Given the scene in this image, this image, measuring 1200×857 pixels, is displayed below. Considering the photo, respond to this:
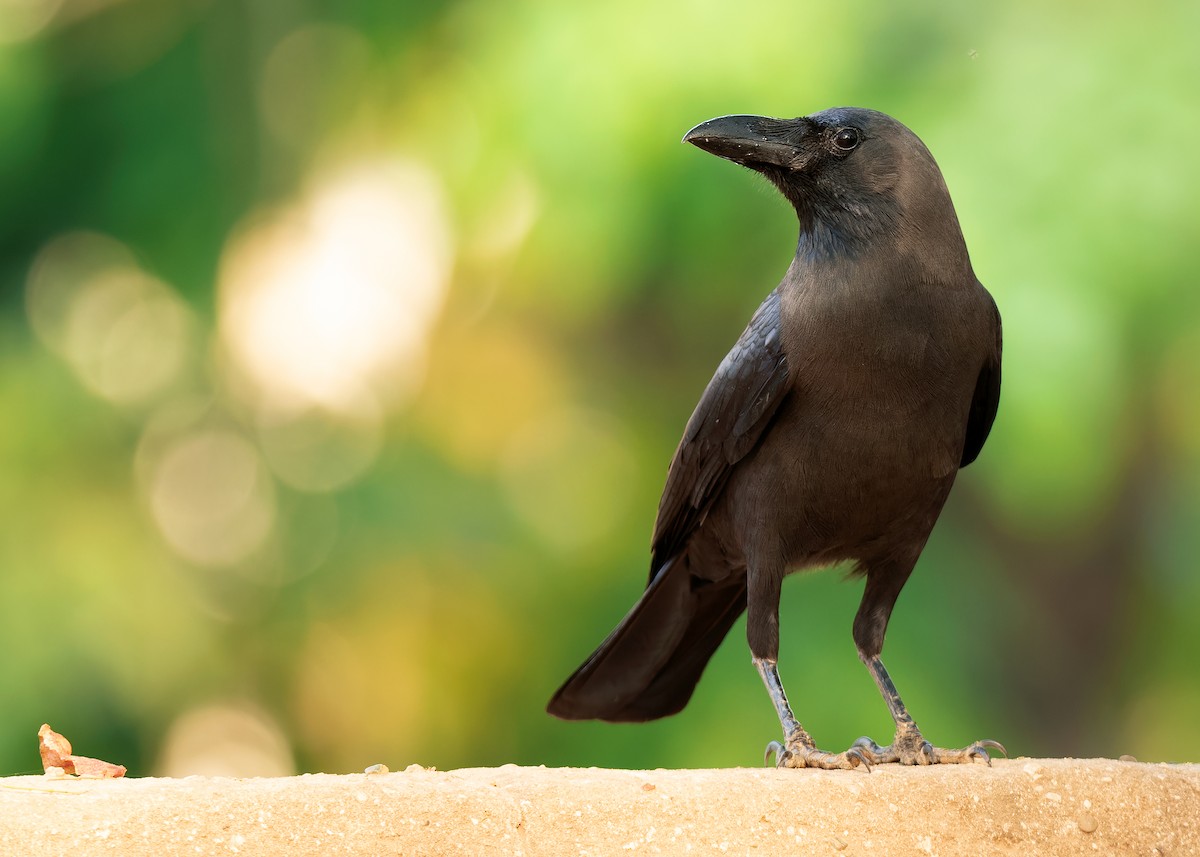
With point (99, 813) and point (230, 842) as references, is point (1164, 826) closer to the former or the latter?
point (230, 842)

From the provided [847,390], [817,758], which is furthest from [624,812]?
[847,390]

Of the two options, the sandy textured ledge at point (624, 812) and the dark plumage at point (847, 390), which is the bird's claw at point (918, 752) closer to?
the dark plumage at point (847, 390)

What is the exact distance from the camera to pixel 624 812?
3.07 metres

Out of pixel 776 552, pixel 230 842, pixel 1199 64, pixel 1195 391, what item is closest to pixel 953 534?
pixel 1195 391

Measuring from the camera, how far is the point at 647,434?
7.92 meters

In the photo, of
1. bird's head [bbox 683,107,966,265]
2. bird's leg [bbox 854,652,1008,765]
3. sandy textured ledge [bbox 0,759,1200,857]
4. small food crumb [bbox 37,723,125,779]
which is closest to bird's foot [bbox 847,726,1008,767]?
bird's leg [bbox 854,652,1008,765]

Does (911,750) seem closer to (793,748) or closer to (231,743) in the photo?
(793,748)

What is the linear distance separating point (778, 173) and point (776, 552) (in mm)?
1093

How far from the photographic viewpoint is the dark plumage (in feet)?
12.8

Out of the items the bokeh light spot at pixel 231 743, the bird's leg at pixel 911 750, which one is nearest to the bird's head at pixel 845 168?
the bird's leg at pixel 911 750

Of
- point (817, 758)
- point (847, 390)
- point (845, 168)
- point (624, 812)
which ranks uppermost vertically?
point (845, 168)

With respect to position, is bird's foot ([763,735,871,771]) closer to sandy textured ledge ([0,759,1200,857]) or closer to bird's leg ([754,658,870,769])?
bird's leg ([754,658,870,769])

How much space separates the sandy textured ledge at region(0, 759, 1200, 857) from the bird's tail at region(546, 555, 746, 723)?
1311 mm

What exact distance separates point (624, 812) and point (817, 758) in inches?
34.8
